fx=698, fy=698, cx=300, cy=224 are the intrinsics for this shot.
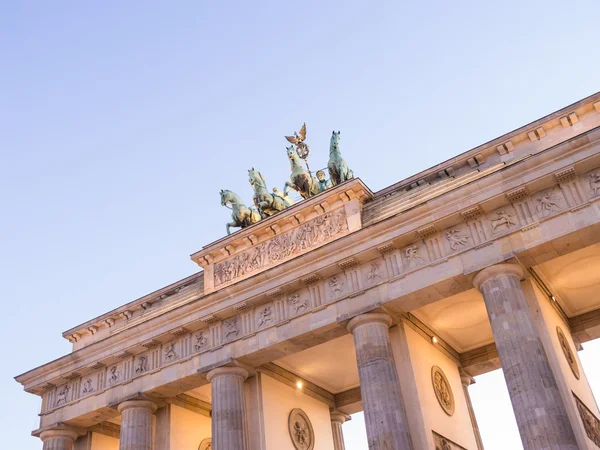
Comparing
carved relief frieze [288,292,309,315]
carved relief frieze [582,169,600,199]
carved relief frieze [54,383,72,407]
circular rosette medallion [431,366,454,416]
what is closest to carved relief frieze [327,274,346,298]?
carved relief frieze [288,292,309,315]

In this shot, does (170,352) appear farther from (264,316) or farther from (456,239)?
(456,239)

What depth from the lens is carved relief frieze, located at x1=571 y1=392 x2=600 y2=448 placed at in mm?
20125

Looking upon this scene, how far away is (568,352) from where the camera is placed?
22.4m

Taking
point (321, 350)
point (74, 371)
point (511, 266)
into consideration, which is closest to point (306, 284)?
point (321, 350)

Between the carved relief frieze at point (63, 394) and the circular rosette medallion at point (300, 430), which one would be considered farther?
the carved relief frieze at point (63, 394)

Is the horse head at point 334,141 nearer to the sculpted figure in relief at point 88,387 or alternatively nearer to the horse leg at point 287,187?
the horse leg at point 287,187

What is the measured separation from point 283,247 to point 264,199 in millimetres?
3380

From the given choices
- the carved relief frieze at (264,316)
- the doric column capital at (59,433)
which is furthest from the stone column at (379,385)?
the doric column capital at (59,433)

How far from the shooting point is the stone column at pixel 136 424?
25297 millimetres

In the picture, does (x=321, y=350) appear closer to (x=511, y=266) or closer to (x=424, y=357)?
(x=424, y=357)

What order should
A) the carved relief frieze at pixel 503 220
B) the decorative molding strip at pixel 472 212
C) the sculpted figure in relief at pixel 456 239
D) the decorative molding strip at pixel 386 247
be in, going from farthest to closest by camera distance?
the decorative molding strip at pixel 386 247 < the sculpted figure in relief at pixel 456 239 < the decorative molding strip at pixel 472 212 < the carved relief frieze at pixel 503 220

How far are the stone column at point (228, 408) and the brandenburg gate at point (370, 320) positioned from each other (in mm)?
55

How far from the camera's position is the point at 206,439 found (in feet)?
91.7

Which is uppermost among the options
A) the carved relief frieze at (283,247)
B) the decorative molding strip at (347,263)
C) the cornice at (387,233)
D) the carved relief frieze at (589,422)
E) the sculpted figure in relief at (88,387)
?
the carved relief frieze at (283,247)
